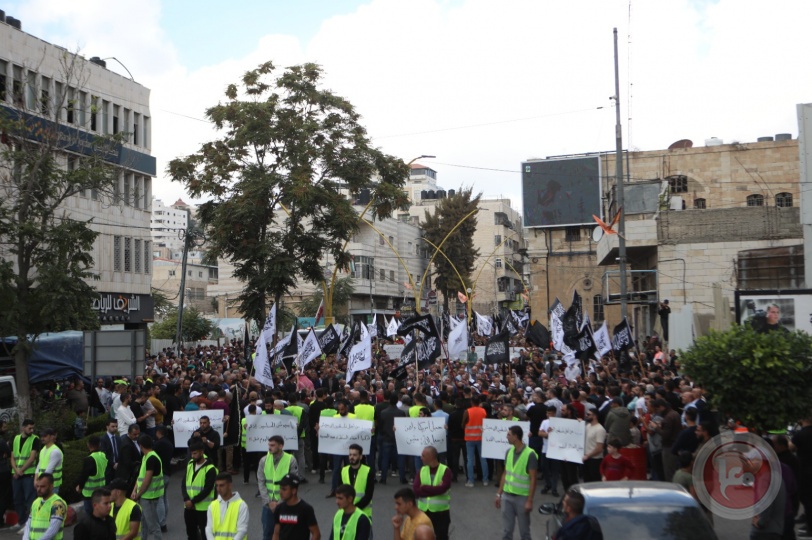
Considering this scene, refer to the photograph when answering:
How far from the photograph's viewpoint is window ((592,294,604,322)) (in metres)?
63.4

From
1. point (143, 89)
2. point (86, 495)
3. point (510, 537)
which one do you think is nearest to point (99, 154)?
point (86, 495)

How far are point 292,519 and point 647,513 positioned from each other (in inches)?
119

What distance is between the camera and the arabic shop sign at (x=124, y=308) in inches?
1512

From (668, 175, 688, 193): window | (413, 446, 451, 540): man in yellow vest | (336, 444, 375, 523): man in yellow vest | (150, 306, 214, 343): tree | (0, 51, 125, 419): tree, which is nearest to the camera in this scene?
(336, 444, 375, 523): man in yellow vest

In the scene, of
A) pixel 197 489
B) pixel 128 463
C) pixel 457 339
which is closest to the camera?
pixel 197 489

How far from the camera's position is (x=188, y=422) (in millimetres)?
15078

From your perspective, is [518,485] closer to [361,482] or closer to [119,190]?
[361,482]

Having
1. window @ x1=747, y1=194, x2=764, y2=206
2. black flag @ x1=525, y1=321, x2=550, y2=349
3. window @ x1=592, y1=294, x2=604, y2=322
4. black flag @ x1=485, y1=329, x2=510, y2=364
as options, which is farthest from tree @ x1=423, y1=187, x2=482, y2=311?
black flag @ x1=485, y1=329, x2=510, y2=364

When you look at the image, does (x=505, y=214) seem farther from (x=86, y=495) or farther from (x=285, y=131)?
(x=86, y=495)

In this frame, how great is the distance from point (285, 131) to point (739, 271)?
16.5 metres

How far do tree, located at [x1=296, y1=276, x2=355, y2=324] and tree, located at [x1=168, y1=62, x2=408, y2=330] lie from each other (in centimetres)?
3683

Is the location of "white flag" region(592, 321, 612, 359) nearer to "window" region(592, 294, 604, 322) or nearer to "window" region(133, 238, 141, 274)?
"window" region(133, 238, 141, 274)

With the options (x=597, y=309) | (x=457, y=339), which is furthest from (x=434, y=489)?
(x=597, y=309)

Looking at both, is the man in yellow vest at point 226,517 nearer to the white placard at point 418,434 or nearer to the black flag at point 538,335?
the white placard at point 418,434
